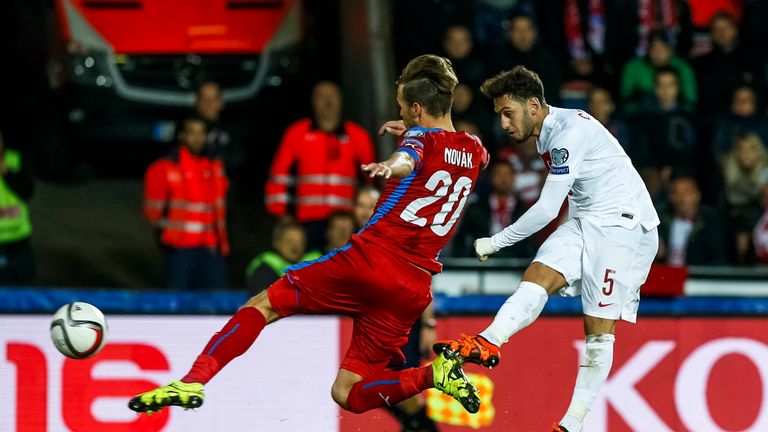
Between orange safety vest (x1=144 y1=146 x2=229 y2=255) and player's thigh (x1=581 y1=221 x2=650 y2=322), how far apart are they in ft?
13.3

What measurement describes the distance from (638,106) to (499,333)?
5341 millimetres

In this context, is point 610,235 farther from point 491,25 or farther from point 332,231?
point 491,25

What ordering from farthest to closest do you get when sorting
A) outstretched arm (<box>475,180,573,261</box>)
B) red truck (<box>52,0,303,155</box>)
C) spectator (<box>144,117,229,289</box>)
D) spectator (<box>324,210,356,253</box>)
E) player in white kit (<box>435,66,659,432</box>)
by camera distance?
red truck (<box>52,0,303,155</box>)
spectator (<box>144,117,229,289</box>)
spectator (<box>324,210,356,253</box>)
player in white kit (<box>435,66,659,432</box>)
outstretched arm (<box>475,180,573,261</box>)

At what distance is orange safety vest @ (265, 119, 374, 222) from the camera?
39.2 ft

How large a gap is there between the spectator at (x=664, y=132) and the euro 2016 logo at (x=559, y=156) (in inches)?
171

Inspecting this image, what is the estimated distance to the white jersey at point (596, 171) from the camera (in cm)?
849

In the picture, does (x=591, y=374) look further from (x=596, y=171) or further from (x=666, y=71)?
(x=666, y=71)

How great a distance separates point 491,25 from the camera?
1405cm

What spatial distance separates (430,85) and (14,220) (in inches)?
197

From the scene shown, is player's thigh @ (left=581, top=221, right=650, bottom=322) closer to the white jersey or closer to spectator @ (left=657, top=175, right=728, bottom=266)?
the white jersey

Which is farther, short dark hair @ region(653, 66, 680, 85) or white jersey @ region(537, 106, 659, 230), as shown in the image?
short dark hair @ region(653, 66, 680, 85)

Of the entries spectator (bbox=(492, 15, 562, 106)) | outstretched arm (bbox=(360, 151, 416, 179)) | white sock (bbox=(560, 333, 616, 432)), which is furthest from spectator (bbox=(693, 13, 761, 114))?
outstretched arm (bbox=(360, 151, 416, 179))

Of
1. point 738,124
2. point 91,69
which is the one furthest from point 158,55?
point 738,124

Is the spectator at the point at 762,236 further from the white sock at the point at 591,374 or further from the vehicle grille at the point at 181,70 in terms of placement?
the vehicle grille at the point at 181,70
